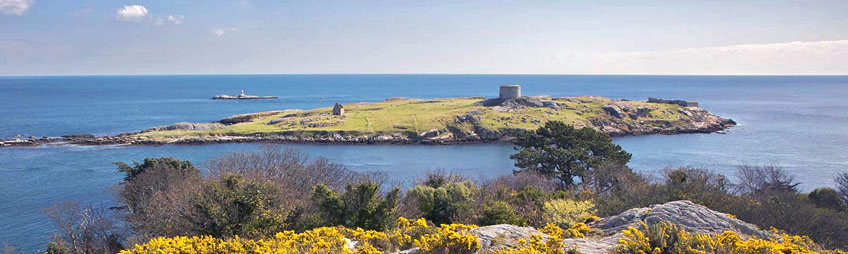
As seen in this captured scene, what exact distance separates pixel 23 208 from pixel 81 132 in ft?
181

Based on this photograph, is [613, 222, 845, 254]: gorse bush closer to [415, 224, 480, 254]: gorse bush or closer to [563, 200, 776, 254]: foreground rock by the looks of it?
[563, 200, 776, 254]: foreground rock

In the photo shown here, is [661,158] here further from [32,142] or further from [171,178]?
[32,142]

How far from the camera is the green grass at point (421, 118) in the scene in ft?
276

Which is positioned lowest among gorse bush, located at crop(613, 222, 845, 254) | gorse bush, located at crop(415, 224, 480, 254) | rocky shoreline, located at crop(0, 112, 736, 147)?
rocky shoreline, located at crop(0, 112, 736, 147)

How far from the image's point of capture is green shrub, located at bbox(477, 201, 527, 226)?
21.0m

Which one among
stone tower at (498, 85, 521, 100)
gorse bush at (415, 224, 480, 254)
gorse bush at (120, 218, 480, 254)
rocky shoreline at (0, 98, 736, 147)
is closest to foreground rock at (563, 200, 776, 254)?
gorse bush at (415, 224, 480, 254)

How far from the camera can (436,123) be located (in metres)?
87.2

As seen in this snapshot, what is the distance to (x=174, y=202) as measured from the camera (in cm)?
2581

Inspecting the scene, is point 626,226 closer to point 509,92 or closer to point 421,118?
point 421,118

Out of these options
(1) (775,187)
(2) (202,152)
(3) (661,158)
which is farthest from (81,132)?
(1) (775,187)

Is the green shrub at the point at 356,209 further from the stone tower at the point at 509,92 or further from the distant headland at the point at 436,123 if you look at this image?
the stone tower at the point at 509,92

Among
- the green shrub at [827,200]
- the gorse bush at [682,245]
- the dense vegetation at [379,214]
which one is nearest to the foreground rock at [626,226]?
the dense vegetation at [379,214]

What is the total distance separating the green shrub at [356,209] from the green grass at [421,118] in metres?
62.1

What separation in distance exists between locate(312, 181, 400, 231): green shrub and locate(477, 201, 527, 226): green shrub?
165 inches
